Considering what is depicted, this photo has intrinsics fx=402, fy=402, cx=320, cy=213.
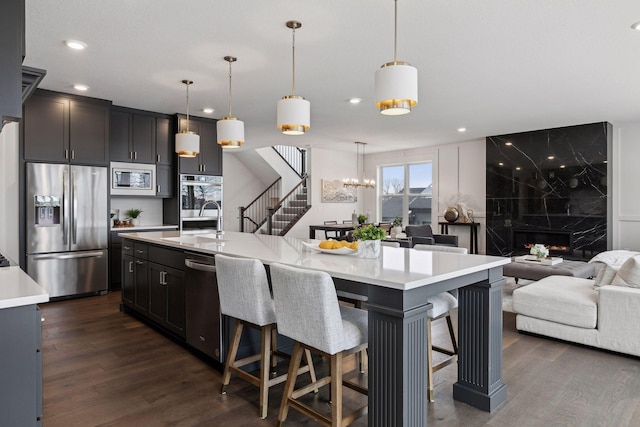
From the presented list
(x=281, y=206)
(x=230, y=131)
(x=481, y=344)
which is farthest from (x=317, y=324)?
(x=281, y=206)

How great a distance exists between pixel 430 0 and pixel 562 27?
127 cm

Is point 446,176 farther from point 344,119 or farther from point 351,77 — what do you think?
point 351,77

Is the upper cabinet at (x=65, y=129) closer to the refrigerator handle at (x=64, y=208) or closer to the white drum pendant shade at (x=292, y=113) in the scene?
the refrigerator handle at (x=64, y=208)

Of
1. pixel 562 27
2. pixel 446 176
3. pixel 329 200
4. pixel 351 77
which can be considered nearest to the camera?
pixel 562 27

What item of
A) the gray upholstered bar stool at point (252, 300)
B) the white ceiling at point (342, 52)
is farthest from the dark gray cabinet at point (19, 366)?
the white ceiling at point (342, 52)

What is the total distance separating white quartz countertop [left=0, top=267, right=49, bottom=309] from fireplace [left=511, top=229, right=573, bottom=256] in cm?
799

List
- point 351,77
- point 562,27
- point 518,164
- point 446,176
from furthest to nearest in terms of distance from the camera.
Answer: point 446,176
point 518,164
point 351,77
point 562,27

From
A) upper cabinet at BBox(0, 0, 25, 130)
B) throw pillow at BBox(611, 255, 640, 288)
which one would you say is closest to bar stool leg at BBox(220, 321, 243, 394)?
upper cabinet at BBox(0, 0, 25, 130)

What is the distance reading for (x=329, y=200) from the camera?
33.7 feet

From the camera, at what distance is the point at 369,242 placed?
252cm

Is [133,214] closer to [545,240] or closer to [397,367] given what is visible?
[397,367]

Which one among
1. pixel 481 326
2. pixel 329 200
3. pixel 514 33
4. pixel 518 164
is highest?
pixel 514 33

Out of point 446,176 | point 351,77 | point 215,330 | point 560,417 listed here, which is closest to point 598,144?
point 446,176

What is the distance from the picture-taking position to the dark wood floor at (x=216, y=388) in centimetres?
228
